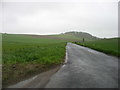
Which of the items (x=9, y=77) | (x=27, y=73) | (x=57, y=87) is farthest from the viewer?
(x=27, y=73)

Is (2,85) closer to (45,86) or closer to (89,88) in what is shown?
(45,86)

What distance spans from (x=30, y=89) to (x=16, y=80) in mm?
2067

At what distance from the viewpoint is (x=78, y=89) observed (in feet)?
16.6

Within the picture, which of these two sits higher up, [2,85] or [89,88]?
[89,88]

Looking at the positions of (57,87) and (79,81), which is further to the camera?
(79,81)

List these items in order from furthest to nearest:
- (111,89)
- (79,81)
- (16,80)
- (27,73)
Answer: (27,73), (16,80), (79,81), (111,89)

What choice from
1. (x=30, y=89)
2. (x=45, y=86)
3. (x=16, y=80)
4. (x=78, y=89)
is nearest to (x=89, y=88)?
(x=78, y=89)

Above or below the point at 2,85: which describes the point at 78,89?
above

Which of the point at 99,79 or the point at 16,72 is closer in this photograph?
the point at 99,79

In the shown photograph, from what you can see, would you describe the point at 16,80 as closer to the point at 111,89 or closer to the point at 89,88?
the point at 89,88

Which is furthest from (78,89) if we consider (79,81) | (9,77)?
(9,77)

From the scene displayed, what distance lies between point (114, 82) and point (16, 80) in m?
5.21

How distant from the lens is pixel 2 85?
6684 mm

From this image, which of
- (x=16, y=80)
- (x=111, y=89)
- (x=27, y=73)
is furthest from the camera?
(x=27, y=73)
